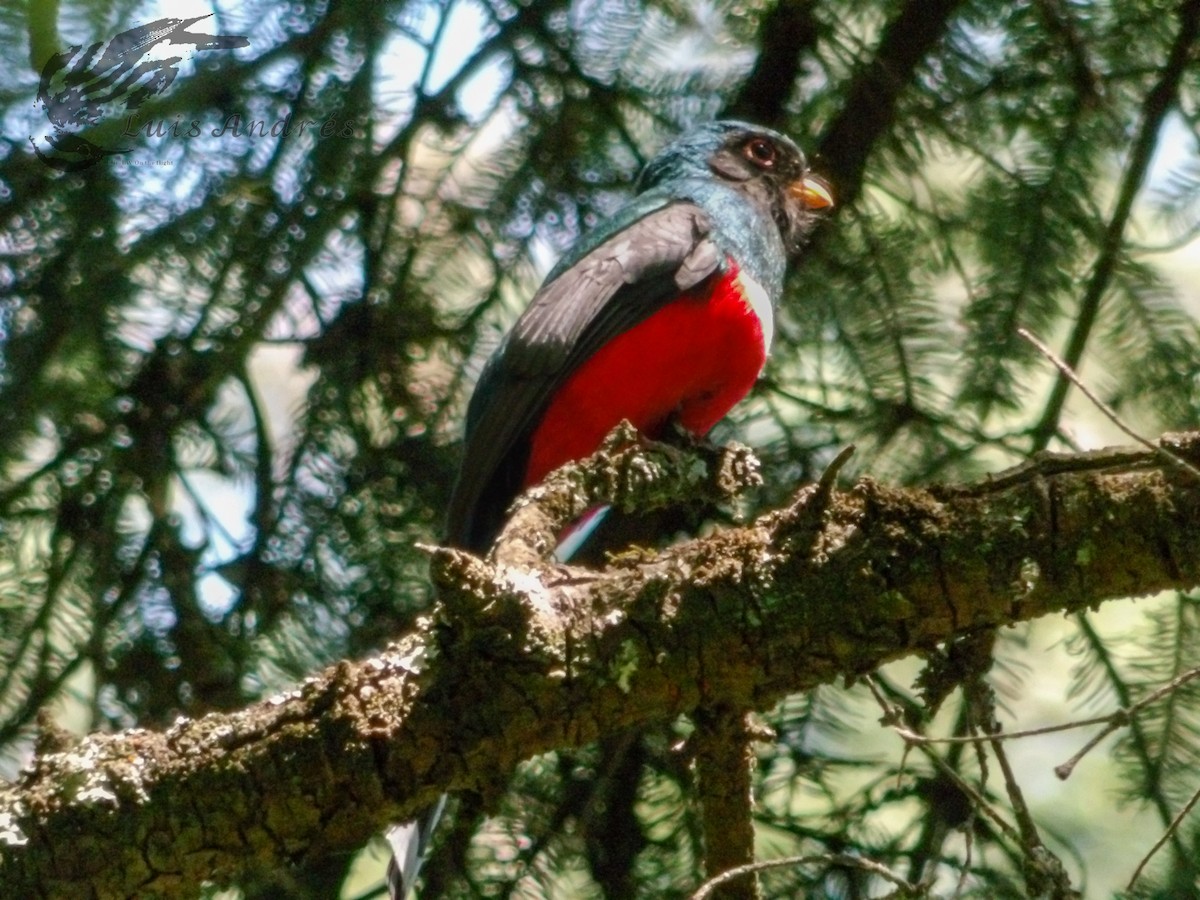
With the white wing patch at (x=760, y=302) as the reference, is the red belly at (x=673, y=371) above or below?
below

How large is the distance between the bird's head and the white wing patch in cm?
39

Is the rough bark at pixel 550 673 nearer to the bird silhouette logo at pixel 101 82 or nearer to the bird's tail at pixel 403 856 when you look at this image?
the bird's tail at pixel 403 856

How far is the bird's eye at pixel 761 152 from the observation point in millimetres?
4539

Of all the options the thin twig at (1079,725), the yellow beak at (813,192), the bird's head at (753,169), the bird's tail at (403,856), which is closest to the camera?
the thin twig at (1079,725)

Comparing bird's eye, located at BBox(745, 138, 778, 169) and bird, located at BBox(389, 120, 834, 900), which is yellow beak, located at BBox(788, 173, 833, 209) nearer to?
bird, located at BBox(389, 120, 834, 900)

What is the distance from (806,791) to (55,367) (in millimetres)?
2211

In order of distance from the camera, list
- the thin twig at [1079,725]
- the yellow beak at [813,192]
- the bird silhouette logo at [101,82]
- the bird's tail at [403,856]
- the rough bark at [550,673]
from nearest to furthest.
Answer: the thin twig at [1079,725]
the rough bark at [550,673]
the bird's tail at [403,856]
the bird silhouette logo at [101,82]
the yellow beak at [813,192]

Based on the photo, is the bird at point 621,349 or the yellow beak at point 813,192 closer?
the bird at point 621,349

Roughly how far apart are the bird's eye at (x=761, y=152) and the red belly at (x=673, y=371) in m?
0.61

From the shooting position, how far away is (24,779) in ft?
7.59

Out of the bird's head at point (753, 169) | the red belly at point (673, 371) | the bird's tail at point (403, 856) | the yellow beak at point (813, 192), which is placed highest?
the bird's head at point (753, 169)

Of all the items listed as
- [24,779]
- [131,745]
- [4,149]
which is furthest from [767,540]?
[4,149]

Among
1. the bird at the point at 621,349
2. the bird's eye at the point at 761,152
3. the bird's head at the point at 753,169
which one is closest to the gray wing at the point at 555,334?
the bird at the point at 621,349

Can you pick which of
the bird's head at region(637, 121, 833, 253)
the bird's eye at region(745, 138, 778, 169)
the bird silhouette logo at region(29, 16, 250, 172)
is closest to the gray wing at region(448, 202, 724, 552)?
the bird's head at region(637, 121, 833, 253)
